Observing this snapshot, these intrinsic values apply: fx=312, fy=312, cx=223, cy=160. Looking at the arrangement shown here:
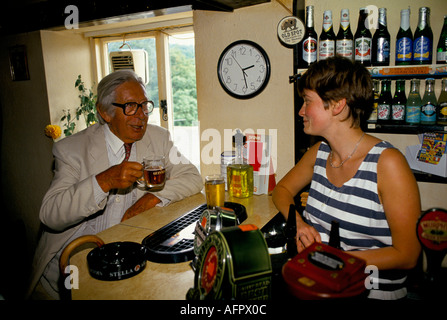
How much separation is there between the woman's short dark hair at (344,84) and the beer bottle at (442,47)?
2.18ft

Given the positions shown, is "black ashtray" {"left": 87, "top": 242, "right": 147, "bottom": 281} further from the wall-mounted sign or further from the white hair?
the wall-mounted sign

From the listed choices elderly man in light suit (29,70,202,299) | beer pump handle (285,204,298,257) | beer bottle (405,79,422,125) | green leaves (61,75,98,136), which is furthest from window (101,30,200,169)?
beer pump handle (285,204,298,257)

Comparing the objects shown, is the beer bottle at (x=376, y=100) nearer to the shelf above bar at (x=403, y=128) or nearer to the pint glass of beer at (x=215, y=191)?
the shelf above bar at (x=403, y=128)

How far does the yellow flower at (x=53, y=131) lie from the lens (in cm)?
363

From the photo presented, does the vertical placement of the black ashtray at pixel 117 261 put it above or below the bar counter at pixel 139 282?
above

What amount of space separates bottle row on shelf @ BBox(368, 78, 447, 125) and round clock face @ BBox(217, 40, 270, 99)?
33.0 inches

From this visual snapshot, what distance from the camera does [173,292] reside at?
102 centimetres

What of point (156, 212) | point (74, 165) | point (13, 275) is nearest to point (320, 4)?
point (156, 212)

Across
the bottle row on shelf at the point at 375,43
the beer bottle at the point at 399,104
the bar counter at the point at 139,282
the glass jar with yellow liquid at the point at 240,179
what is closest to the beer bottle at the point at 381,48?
the bottle row on shelf at the point at 375,43

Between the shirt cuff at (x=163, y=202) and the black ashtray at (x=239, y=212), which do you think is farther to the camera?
the shirt cuff at (x=163, y=202)

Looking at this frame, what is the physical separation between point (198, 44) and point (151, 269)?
213cm

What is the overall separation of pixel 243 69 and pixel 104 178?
147 cm

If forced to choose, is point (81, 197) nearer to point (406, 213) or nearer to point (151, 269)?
point (151, 269)

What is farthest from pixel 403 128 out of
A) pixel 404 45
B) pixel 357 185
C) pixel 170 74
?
pixel 170 74
